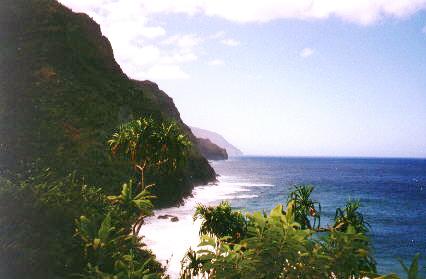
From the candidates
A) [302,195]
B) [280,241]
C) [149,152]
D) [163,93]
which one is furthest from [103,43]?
[280,241]

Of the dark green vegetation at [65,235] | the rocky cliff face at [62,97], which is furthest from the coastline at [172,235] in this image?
the dark green vegetation at [65,235]

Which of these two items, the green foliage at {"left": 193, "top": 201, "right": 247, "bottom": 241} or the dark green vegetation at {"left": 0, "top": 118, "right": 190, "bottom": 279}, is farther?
the green foliage at {"left": 193, "top": 201, "right": 247, "bottom": 241}

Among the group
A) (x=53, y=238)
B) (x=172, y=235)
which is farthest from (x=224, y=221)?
(x=172, y=235)

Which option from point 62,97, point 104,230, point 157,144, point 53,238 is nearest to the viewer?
point 104,230

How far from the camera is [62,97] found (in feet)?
198

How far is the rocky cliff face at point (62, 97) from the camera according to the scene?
4888 cm

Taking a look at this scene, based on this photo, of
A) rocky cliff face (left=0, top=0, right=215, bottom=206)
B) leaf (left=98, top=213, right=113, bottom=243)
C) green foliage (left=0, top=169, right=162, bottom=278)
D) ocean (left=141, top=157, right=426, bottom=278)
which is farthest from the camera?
rocky cliff face (left=0, top=0, right=215, bottom=206)

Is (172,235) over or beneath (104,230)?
beneath

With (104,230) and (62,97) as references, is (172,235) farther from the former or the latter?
(62,97)

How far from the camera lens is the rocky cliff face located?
4888 centimetres

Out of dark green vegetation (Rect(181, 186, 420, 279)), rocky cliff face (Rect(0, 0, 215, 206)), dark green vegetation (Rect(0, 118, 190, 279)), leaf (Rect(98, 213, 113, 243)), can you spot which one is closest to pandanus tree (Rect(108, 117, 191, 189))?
dark green vegetation (Rect(0, 118, 190, 279))

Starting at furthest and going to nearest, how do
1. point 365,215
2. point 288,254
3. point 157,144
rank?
point 365,215
point 157,144
point 288,254

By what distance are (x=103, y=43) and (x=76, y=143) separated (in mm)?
40424

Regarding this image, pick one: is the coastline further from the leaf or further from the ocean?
the leaf
